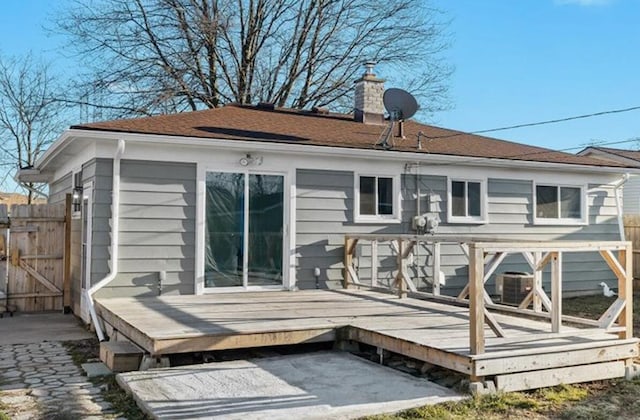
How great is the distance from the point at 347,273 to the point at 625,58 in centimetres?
1450

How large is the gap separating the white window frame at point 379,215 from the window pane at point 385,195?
0.17 ft

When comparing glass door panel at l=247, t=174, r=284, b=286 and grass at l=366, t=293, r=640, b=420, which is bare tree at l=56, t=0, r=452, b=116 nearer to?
glass door panel at l=247, t=174, r=284, b=286

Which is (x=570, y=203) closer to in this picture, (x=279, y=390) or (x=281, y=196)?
(x=281, y=196)

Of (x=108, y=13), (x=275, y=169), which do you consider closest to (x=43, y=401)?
(x=275, y=169)

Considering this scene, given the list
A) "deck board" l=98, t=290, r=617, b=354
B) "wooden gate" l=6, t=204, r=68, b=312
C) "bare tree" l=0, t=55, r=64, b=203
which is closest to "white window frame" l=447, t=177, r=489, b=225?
"deck board" l=98, t=290, r=617, b=354

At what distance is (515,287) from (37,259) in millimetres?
7595

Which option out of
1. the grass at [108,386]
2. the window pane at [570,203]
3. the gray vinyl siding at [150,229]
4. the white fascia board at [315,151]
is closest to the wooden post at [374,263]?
the white fascia board at [315,151]

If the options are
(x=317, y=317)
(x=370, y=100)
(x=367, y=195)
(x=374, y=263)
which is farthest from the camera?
(x=370, y=100)

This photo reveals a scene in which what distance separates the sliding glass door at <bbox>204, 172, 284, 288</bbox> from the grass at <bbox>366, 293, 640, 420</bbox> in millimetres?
4457

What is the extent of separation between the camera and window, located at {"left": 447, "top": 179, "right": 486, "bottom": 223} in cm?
962

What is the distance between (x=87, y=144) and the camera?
25.0 feet

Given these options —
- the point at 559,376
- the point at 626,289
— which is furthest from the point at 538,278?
the point at 559,376

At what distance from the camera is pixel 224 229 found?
7930 mm

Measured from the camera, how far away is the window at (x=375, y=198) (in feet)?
29.3
